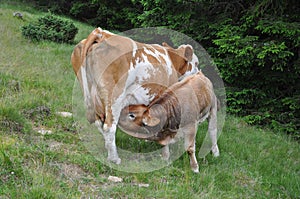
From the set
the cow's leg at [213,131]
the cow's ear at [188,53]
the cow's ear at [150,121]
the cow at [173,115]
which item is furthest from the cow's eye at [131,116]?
the cow's ear at [188,53]

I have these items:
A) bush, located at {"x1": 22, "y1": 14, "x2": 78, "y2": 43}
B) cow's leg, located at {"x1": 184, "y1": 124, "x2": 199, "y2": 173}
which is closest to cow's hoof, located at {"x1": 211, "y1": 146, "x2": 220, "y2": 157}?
cow's leg, located at {"x1": 184, "y1": 124, "x2": 199, "y2": 173}

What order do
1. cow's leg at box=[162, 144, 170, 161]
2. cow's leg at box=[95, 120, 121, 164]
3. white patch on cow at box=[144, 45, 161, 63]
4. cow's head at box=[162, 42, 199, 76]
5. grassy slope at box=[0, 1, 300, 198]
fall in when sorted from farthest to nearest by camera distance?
1. cow's head at box=[162, 42, 199, 76]
2. white patch on cow at box=[144, 45, 161, 63]
3. cow's leg at box=[162, 144, 170, 161]
4. cow's leg at box=[95, 120, 121, 164]
5. grassy slope at box=[0, 1, 300, 198]

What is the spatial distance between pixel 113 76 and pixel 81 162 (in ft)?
4.29

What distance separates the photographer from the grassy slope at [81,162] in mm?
4410

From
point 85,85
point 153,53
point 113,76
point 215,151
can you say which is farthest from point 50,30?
point 215,151

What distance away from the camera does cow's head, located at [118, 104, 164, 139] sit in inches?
197

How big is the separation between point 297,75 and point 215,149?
381 centimetres

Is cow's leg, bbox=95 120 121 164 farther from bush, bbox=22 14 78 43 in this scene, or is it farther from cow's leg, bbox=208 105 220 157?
bush, bbox=22 14 78 43

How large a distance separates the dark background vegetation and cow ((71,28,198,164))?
11.7ft

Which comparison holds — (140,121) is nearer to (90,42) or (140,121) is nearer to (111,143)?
(111,143)

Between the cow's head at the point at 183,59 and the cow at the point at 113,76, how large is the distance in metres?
0.69

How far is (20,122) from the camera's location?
229 inches

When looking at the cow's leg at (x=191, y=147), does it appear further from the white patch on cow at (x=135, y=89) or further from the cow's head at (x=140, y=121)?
the white patch on cow at (x=135, y=89)

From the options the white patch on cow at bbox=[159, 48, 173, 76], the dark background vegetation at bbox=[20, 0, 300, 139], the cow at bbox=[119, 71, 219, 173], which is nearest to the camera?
the cow at bbox=[119, 71, 219, 173]
